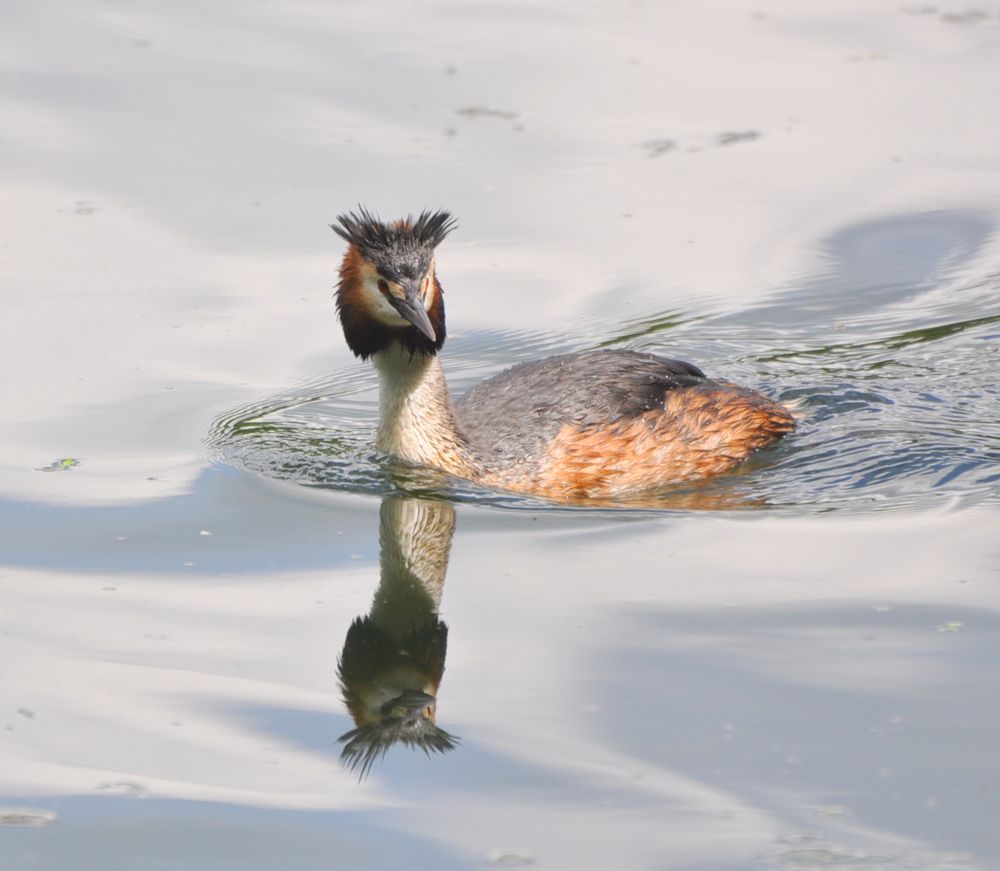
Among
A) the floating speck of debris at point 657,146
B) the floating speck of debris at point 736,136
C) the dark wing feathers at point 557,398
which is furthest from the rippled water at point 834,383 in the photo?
the floating speck of debris at point 657,146

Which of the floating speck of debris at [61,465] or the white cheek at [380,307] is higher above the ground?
the white cheek at [380,307]

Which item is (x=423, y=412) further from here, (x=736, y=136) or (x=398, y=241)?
(x=736, y=136)

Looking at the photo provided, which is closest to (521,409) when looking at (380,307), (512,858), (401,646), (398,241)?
(380,307)

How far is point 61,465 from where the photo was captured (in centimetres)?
1062

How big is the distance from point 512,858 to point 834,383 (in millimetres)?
6737

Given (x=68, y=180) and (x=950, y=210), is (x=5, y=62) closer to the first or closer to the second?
(x=68, y=180)

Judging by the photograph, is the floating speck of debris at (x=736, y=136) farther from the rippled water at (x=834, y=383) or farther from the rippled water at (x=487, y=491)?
the rippled water at (x=834, y=383)

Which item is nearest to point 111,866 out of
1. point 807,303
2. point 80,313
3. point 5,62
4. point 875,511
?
point 875,511

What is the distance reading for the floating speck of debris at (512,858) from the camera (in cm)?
632

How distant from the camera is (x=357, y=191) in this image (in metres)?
14.7

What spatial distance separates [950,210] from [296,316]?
5.77m

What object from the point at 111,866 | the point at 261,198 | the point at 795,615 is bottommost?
the point at 111,866

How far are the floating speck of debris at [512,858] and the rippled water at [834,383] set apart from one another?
3.95 meters

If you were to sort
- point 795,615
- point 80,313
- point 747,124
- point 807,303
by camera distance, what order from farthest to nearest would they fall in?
1. point 747,124
2. point 807,303
3. point 80,313
4. point 795,615
